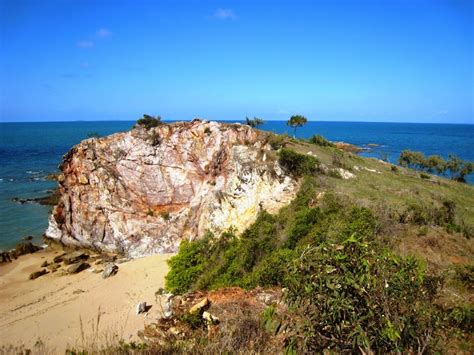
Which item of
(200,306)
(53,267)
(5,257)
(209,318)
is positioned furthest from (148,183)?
(209,318)

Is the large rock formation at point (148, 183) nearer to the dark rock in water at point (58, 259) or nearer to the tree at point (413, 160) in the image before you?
the dark rock in water at point (58, 259)

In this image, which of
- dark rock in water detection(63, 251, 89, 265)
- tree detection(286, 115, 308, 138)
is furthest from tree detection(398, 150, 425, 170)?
dark rock in water detection(63, 251, 89, 265)

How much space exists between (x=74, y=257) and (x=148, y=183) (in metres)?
8.96

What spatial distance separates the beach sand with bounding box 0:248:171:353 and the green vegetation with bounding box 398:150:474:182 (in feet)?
132

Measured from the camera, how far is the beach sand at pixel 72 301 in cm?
1736

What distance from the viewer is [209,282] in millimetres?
19359

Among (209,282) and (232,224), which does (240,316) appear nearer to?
(209,282)

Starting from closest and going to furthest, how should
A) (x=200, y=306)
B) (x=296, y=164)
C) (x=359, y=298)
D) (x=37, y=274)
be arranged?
(x=359, y=298), (x=200, y=306), (x=296, y=164), (x=37, y=274)

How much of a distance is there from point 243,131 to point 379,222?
15.1 m

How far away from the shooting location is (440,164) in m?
47.8

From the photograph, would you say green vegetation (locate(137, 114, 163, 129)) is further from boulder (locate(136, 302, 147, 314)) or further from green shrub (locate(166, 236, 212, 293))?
boulder (locate(136, 302, 147, 314))

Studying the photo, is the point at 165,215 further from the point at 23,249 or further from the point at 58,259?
the point at 23,249

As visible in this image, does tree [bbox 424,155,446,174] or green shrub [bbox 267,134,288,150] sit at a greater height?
green shrub [bbox 267,134,288,150]

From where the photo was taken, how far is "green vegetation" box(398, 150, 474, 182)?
45.9 m
